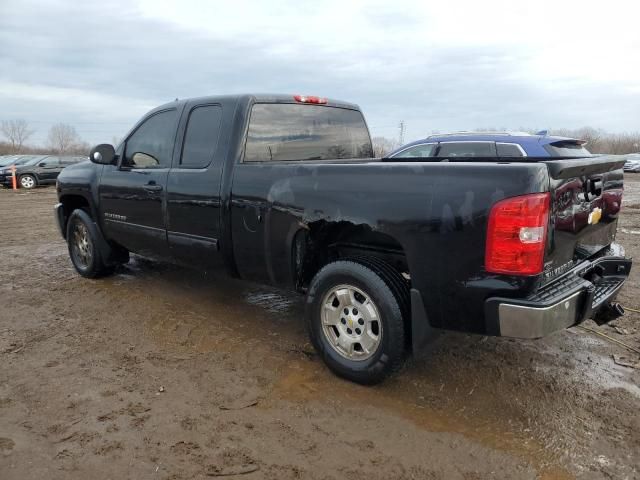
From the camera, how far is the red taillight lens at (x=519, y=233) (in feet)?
8.66

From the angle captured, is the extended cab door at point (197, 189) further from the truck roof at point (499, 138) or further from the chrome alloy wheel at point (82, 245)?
the truck roof at point (499, 138)

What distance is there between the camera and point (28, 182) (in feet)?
71.8

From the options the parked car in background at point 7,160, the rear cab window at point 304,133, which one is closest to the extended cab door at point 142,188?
the rear cab window at point 304,133

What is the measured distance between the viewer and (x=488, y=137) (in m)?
8.61

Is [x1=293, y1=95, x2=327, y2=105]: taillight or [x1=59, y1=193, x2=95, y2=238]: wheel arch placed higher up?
[x1=293, y1=95, x2=327, y2=105]: taillight

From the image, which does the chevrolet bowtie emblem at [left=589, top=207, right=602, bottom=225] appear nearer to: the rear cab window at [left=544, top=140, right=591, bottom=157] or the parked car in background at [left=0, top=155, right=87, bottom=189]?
the rear cab window at [left=544, top=140, right=591, bottom=157]

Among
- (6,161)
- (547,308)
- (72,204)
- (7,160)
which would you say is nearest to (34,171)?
(6,161)

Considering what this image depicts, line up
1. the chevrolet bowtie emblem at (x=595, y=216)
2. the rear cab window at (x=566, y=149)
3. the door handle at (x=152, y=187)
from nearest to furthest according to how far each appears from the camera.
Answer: the chevrolet bowtie emblem at (x=595, y=216) < the door handle at (x=152, y=187) < the rear cab window at (x=566, y=149)

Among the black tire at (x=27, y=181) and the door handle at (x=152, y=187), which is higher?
the door handle at (x=152, y=187)

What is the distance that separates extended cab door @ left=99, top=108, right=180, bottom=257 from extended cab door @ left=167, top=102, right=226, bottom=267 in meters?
0.17

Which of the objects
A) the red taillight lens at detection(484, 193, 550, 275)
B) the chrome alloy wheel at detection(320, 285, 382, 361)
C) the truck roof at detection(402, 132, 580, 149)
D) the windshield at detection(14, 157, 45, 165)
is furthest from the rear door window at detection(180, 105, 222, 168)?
the windshield at detection(14, 157, 45, 165)

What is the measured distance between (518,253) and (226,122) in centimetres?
258

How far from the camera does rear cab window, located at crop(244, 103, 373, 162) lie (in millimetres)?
4184

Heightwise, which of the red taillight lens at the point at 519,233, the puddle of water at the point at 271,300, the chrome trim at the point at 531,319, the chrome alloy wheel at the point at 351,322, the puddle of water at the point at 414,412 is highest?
the red taillight lens at the point at 519,233
